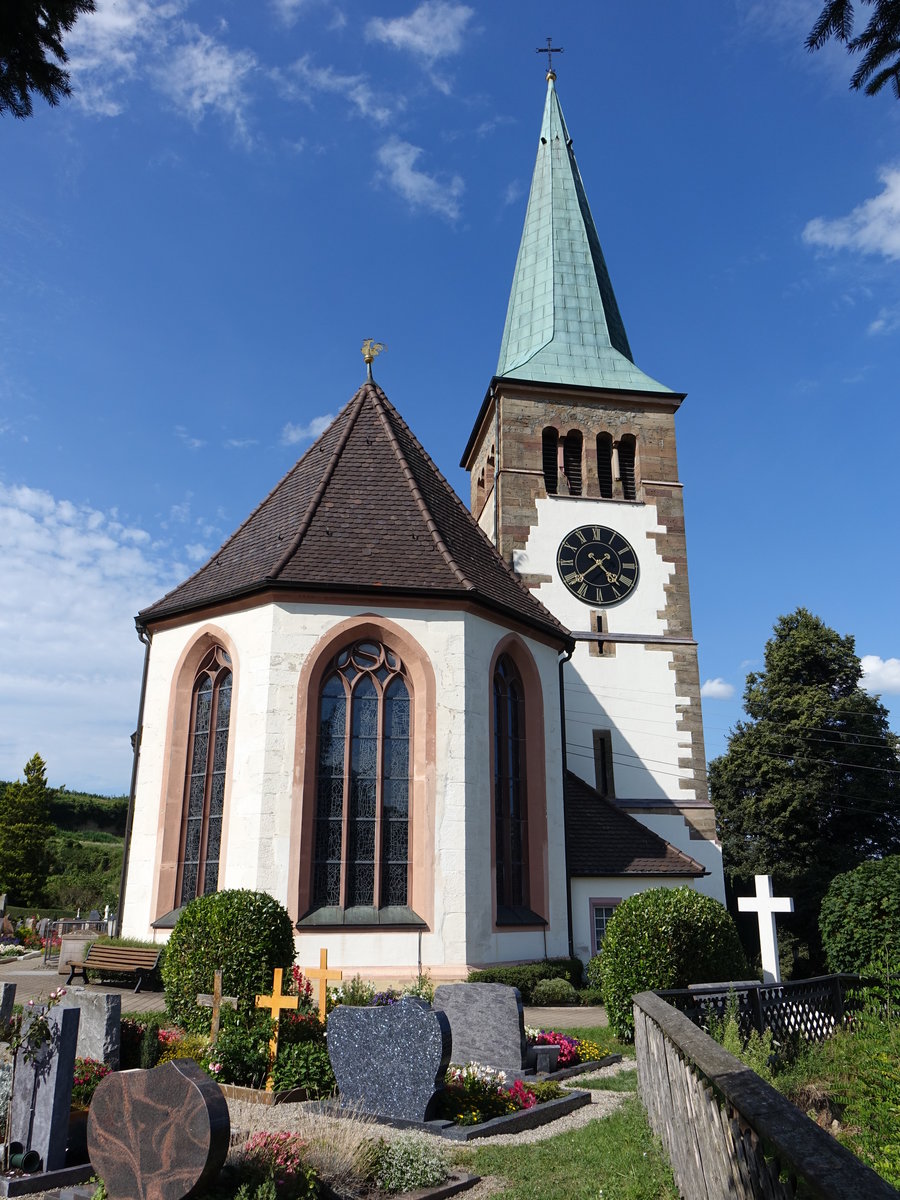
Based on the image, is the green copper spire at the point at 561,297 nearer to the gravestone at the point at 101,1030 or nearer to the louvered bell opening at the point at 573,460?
the louvered bell opening at the point at 573,460

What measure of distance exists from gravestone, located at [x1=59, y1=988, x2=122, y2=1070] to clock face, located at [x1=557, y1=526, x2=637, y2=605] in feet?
61.7

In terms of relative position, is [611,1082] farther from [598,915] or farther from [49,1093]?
[598,915]

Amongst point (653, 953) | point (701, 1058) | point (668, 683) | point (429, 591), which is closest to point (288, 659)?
point (429, 591)

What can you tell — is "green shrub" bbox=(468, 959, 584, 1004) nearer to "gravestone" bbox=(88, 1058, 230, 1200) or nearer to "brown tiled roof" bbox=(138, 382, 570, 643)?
"brown tiled roof" bbox=(138, 382, 570, 643)

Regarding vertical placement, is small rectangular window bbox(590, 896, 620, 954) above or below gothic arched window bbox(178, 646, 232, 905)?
below

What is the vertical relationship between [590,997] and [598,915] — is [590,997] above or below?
below

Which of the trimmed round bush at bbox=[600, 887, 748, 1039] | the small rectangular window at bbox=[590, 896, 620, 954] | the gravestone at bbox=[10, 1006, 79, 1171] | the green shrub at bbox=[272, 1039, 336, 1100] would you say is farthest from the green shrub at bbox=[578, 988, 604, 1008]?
the gravestone at bbox=[10, 1006, 79, 1171]

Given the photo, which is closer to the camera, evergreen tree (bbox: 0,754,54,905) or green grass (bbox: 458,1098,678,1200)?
green grass (bbox: 458,1098,678,1200)

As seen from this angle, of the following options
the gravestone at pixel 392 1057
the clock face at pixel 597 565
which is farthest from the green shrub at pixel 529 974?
the clock face at pixel 597 565

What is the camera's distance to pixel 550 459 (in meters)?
27.7

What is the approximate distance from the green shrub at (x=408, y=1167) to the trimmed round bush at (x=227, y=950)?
187 inches

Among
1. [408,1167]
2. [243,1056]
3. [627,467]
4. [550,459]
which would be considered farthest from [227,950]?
[627,467]

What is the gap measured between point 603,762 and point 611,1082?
1511 cm

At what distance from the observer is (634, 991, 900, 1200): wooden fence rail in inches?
113
